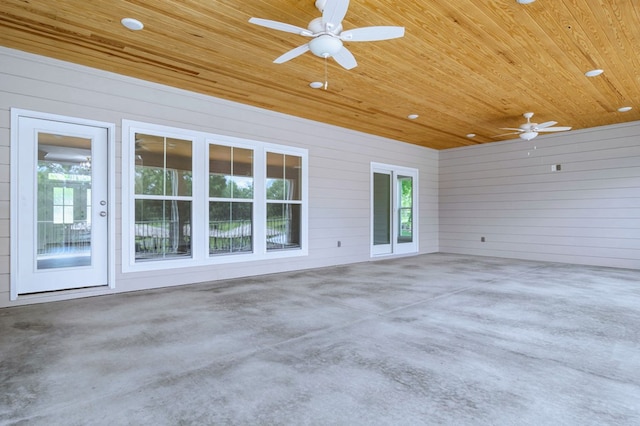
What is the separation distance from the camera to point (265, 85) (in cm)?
483

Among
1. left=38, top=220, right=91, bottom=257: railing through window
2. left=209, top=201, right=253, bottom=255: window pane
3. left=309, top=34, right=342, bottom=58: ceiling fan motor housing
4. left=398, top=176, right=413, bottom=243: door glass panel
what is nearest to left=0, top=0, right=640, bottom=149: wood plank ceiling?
left=309, top=34, right=342, bottom=58: ceiling fan motor housing

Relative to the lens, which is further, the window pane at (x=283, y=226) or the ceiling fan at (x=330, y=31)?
the window pane at (x=283, y=226)

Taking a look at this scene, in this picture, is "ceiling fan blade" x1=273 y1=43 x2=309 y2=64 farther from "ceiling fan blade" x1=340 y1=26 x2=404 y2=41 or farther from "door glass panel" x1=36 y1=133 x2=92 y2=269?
"door glass panel" x1=36 y1=133 x2=92 y2=269

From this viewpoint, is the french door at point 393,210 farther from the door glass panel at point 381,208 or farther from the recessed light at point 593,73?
the recessed light at point 593,73

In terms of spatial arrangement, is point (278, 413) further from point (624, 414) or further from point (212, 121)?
point (212, 121)

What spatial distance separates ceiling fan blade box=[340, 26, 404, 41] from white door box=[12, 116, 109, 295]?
334 cm

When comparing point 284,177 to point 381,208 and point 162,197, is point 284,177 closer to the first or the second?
point 162,197

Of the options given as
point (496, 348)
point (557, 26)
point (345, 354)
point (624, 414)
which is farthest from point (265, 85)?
point (624, 414)

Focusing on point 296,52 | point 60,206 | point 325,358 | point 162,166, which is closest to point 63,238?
point 60,206

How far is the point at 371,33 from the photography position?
283 cm

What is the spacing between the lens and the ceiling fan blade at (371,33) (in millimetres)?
2768

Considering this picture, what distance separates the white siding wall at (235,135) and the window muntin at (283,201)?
0.27 m

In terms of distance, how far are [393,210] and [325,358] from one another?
6077mm

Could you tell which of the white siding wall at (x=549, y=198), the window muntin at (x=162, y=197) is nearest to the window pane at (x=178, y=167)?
the window muntin at (x=162, y=197)
